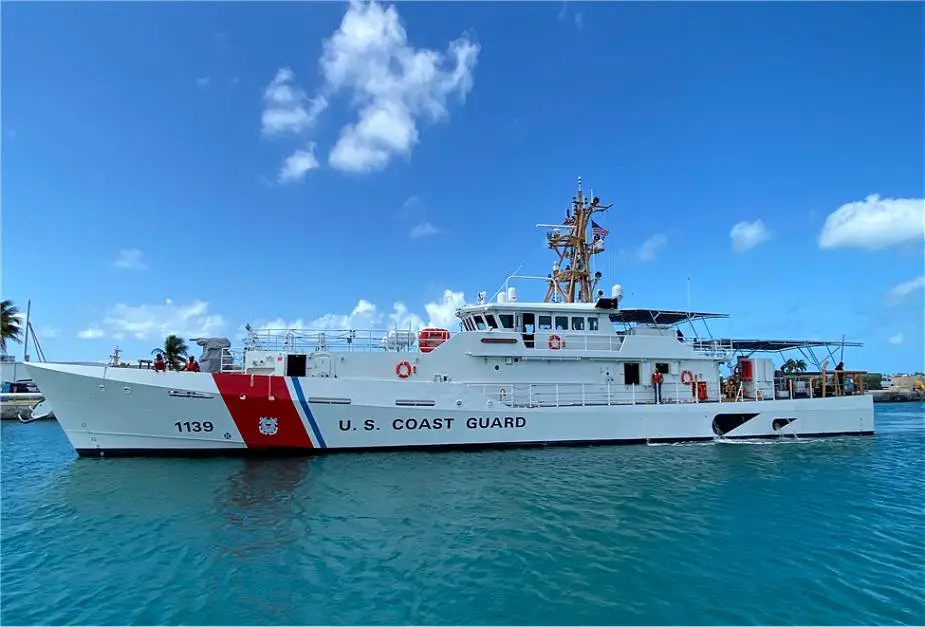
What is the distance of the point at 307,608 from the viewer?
517 centimetres

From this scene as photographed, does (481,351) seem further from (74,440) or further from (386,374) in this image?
(74,440)

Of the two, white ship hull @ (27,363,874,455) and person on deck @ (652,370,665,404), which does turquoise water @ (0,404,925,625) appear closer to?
white ship hull @ (27,363,874,455)

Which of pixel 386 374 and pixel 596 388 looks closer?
pixel 386 374

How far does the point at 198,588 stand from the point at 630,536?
5.82 m

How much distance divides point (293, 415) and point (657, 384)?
11.2m

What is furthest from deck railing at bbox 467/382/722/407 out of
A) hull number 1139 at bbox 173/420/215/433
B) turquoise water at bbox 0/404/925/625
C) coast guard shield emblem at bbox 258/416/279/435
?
hull number 1139 at bbox 173/420/215/433

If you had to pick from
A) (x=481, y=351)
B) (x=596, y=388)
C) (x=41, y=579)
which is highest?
(x=481, y=351)

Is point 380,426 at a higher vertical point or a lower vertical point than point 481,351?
lower

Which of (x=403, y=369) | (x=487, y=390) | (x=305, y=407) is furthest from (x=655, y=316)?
(x=305, y=407)

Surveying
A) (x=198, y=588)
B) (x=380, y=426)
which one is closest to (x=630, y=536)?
(x=198, y=588)

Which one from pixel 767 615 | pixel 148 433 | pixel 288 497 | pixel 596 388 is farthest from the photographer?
pixel 596 388

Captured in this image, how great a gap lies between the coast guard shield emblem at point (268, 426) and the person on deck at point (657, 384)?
11.5m

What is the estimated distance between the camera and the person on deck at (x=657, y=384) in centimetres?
1563

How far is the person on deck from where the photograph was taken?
51.3 ft
